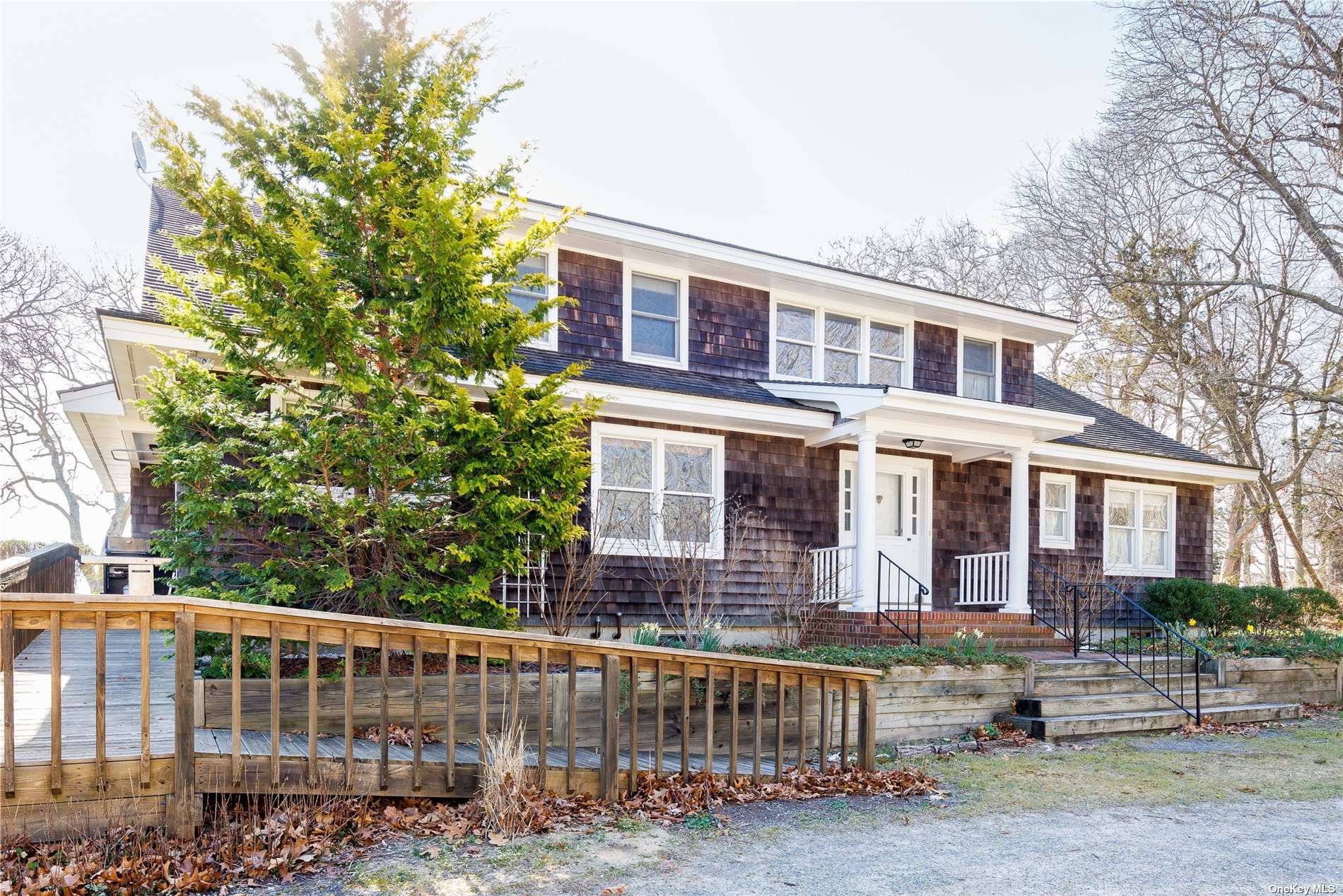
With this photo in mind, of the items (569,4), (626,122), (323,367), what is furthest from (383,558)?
(626,122)

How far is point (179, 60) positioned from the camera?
11.1m

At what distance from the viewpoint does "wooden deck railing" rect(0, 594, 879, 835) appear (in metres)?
4.90

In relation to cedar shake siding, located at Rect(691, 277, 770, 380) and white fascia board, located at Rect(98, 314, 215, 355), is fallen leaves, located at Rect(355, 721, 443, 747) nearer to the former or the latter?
white fascia board, located at Rect(98, 314, 215, 355)

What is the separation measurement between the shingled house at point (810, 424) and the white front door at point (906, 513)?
0.11ft

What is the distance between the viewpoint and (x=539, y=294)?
1244cm

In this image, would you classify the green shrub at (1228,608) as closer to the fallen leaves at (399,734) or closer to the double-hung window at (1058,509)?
the double-hung window at (1058,509)

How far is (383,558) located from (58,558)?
9.27 m

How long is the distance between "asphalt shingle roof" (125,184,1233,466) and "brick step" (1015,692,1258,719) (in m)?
4.76

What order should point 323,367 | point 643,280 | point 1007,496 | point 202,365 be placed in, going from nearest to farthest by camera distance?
point 323,367
point 202,365
point 643,280
point 1007,496

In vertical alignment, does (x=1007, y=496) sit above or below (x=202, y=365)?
below

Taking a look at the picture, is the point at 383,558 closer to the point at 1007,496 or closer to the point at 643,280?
the point at 643,280

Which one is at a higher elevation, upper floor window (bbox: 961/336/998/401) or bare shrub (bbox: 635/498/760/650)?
upper floor window (bbox: 961/336/998/401)

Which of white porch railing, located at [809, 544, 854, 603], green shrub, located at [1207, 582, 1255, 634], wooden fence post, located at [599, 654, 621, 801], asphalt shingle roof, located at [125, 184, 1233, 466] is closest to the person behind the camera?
wooden fence post, located at [599, 654, 621, 801]

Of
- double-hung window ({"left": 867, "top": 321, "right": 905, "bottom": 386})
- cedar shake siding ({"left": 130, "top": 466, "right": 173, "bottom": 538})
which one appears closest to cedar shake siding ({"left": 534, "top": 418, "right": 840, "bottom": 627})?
double-hung window ({"left": 867, "top": 321, "right": 905, "bottom": 386})
